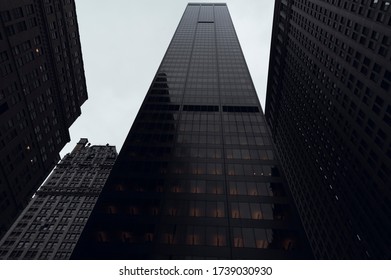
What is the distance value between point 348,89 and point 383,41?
12373mm

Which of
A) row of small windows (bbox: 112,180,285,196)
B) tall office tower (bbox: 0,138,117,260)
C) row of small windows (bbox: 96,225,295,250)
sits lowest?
tall office tower (bbox: 0,138,117,260)

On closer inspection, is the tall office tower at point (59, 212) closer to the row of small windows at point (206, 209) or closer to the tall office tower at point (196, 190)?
the tall office tower at point (196, 190)

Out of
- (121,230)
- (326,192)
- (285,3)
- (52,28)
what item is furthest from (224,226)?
(285,3)

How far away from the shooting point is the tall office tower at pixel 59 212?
90500 mm

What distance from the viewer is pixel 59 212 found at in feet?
350

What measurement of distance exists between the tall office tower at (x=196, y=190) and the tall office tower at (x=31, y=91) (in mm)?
23651

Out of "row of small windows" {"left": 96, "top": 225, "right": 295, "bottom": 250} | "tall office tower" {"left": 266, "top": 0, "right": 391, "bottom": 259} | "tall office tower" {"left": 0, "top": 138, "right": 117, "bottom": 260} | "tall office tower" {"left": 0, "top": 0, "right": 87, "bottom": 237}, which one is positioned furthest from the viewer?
"tall office tower" {"left": 0, "top": 138, "right": 117, "bottom": 260}

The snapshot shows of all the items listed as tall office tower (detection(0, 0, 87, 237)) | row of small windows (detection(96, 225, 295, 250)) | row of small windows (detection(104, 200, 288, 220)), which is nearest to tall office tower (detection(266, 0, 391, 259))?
row of small windows (detection(104, 200, 288, 220))

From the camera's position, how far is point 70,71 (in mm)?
82750

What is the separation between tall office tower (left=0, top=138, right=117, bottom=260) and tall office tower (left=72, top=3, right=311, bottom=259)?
54232 millimetres

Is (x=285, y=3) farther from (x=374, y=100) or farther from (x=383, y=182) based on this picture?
(x=383, y=182)

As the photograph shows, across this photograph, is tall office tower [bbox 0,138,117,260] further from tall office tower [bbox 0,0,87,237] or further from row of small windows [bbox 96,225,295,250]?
row of small windows [bbox 96,225,295,250]

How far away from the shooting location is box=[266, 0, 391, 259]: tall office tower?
47875 mm

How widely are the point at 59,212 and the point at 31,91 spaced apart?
59.2 m
